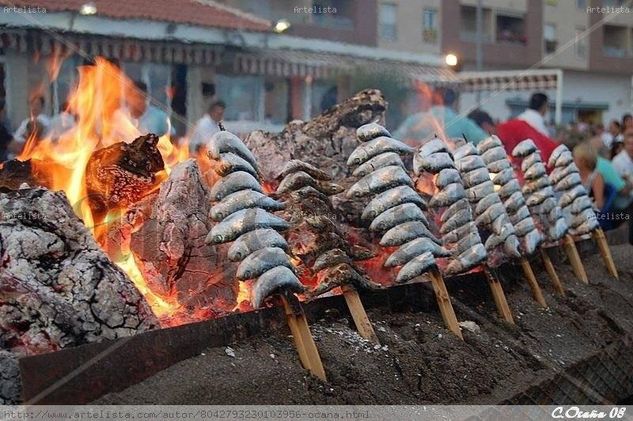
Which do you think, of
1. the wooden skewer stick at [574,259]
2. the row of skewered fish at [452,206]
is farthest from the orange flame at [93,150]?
the wooden skewer stick at [574,259]

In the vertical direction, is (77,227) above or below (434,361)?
above

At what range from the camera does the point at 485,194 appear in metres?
5.78

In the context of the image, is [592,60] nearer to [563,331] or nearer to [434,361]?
[563,331]

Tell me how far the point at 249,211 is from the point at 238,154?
0.34 metres

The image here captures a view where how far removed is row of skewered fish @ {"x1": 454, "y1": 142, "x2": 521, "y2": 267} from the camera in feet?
18.9

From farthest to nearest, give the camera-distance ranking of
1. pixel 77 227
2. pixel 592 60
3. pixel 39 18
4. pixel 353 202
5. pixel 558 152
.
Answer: pixel 592 60
pixel 39 18
pixel 558 152
pixel 353 202
pixel 77 227

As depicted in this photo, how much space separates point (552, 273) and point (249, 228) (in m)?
3.14

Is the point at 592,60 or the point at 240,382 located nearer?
the point at 240,382

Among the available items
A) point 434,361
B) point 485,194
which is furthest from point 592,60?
point 434,361

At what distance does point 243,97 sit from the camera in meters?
14.2

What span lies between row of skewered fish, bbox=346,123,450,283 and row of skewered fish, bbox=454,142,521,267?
3.19 ft

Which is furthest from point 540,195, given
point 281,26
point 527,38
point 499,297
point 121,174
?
point 527,38

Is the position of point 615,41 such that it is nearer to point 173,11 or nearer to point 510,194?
point 173,11

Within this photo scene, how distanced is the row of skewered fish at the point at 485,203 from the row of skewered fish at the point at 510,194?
0.98ft
